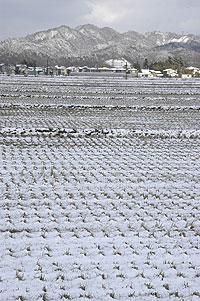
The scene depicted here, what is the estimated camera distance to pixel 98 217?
522 centimetres

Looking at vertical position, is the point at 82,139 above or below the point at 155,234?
above

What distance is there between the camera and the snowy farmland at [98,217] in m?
3.71

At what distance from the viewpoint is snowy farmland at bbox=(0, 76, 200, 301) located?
3.71 m

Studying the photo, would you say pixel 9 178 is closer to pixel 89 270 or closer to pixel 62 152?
pixel 62 152

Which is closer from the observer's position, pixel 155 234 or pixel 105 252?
pixel 105 252

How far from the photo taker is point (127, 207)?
5605 mm

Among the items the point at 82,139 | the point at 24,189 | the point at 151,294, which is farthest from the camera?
the point at 82,139

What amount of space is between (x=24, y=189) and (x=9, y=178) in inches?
29.4

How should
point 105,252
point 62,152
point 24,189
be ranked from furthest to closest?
point 62,152 → point 24,189 → point 105,252

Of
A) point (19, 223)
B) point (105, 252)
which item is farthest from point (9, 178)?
point (105, 252)

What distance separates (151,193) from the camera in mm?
6281

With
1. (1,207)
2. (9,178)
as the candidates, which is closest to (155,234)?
(1,207)

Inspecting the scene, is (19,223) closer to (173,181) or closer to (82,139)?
(173,181)

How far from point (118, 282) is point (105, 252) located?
23.3 inches
